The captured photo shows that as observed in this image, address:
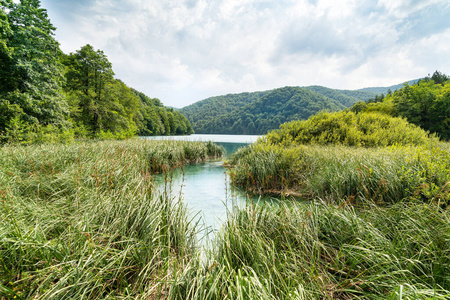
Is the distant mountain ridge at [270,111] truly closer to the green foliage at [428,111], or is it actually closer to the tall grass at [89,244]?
the green foliage at [428,111]

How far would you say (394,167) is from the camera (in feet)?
14.6

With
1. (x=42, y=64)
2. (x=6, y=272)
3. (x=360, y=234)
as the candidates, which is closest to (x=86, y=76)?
(x=42, y=64)

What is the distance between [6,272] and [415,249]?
429 cm

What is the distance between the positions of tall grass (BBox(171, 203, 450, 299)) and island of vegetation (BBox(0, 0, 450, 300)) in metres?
0.02

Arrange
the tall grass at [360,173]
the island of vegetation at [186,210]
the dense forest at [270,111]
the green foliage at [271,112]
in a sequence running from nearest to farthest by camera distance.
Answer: the island of vegetation at [186,210]
the tall grass at [360,173]
the dense forest at [270,111]
the green foliage at [271,112]

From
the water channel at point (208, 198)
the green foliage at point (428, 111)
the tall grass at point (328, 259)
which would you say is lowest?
the water channel at point (208, 198)

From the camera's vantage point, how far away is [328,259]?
2494 millimetres

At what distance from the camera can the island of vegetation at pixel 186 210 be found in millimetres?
1813

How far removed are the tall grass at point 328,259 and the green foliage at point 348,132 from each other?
7516 mm

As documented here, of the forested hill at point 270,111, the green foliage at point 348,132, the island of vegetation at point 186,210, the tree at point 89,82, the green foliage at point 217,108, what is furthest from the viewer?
the green foliage at point 217,108

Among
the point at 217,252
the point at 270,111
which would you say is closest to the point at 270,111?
the point at 270,111

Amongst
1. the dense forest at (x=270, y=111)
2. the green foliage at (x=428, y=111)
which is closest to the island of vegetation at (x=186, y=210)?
the green foliage at (x=428, y=111)

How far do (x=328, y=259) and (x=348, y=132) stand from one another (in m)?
10.2

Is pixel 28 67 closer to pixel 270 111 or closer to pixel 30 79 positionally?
pixel 30 79
